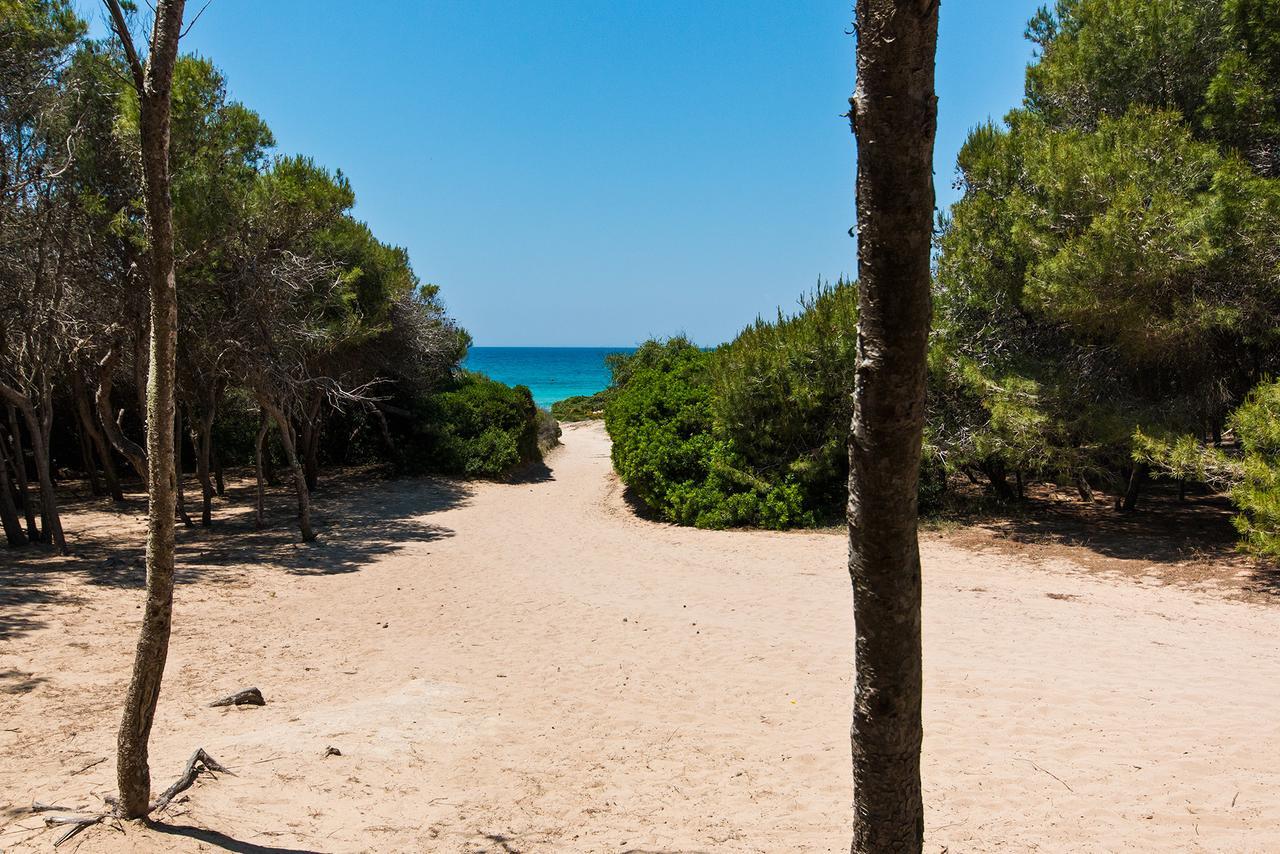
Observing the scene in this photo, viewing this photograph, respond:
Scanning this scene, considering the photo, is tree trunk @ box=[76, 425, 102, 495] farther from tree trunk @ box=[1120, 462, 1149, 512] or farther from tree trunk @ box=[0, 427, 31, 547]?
tree trunk @ box=[1120, 462, 1149, 512]

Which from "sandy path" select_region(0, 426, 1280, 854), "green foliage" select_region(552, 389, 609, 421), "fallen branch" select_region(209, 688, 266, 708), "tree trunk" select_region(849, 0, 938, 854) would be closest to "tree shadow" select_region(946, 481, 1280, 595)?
Answer: "sandy path" select_region(0, 426, 1280, 854)

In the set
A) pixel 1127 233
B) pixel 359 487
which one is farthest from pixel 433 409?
pixel 1127 233

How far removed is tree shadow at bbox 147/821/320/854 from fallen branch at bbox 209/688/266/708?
250cm

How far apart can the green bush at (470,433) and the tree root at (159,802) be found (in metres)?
16.9

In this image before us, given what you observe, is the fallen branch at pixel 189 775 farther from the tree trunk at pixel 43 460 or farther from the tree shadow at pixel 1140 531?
the tree shadow at pixel 1140 531

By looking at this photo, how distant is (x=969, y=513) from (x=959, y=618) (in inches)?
289

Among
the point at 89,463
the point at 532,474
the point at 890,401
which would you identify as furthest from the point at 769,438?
the point at 89,463

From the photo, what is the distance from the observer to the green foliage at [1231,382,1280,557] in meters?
8.55

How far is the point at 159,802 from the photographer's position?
3.80 m

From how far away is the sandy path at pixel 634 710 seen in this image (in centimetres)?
408

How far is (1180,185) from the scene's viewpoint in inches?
423

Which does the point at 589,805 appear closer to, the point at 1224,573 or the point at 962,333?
the point at 1224,573

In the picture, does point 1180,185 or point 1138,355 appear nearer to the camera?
point 1180,185

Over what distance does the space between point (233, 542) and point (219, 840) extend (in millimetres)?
10803
